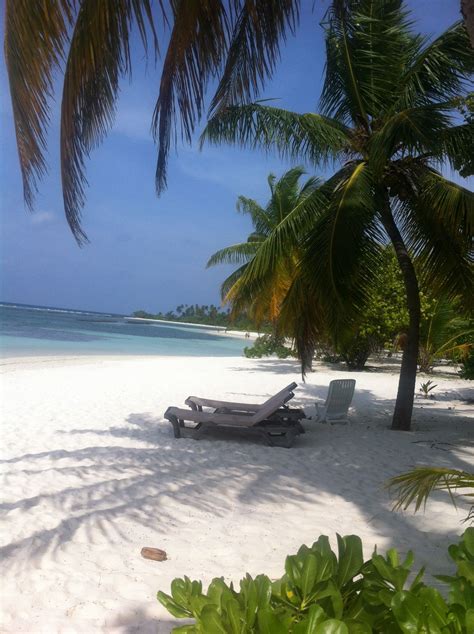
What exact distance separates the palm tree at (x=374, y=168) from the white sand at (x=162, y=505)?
195 centimetres

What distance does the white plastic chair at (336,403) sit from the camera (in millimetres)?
Result: 8125

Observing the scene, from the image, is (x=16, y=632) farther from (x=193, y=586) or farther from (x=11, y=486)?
(x=11, y=486)

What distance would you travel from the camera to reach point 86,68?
3.30 meters

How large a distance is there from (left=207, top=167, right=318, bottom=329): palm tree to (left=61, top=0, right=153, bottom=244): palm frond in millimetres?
4645

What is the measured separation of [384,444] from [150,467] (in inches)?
122

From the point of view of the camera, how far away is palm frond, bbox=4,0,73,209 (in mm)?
3012

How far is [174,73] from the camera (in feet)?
11.4

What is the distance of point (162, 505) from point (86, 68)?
→ 3302 millimetres

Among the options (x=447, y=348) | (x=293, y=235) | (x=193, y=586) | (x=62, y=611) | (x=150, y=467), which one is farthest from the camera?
(x=447, y=348)

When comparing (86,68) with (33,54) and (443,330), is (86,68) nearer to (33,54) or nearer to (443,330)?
(33,54)

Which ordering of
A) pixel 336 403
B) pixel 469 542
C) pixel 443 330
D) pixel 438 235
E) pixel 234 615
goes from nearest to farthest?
1. pixel 234 615
2. pixel 469 542
3. pixel 438 235
4. pixel 336 403
5. pixel 443 330

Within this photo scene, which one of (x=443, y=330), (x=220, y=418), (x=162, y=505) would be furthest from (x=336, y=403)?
(x=443, y=330)

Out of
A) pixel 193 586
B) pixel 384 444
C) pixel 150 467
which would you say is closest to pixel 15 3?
pixel 193 586

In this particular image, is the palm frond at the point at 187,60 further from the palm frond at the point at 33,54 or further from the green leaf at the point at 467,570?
the green leaf at the point at 467,570
